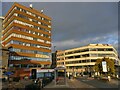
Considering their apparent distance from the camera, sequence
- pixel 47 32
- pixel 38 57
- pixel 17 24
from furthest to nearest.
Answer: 1. pixel 47 32
2. pixel 38 57
3. pixel 17 24

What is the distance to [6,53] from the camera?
63.2 m

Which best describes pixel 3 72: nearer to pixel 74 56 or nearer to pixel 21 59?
pixel 21 59

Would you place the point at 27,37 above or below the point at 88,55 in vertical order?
above

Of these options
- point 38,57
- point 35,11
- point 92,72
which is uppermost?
point 35,11

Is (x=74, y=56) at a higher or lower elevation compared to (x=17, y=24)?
lower

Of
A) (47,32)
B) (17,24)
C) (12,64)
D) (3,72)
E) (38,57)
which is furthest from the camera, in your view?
(47,32)

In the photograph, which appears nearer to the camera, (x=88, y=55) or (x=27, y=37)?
(x=27, y=37)

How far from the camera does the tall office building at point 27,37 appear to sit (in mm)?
76125

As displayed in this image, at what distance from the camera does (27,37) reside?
82.4m

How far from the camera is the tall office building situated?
76125mm

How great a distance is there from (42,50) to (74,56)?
41542mm

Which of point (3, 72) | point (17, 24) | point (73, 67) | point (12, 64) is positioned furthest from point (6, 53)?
point (73, 67)

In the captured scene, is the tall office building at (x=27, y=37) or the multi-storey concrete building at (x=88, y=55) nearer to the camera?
the tall office building at (x=27, y=37)

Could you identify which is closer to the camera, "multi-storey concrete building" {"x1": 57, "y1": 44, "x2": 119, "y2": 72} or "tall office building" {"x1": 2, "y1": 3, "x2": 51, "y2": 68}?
"tall office building" {"x1": 2, "y1": 3, "x2": 51, "y2": 68}
